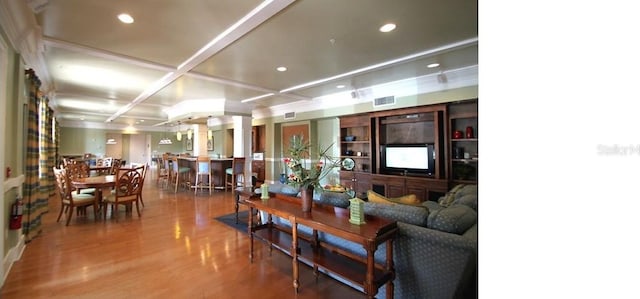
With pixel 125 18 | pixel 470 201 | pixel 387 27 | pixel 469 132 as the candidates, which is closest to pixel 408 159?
pixel 469 132

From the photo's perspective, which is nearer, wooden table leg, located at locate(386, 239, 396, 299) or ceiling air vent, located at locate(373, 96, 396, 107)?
wooden table leg, located at locate(386, 239, 396, 299)

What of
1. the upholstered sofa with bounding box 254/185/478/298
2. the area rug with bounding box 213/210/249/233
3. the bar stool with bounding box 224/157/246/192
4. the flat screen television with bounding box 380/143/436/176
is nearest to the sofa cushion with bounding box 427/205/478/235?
the upholstered sofa with bounding box 254/185/478/298

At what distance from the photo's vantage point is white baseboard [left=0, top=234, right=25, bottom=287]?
251 cm

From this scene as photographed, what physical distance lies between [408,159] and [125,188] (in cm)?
536

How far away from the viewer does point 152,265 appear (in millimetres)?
2805

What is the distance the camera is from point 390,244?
1.98 meters

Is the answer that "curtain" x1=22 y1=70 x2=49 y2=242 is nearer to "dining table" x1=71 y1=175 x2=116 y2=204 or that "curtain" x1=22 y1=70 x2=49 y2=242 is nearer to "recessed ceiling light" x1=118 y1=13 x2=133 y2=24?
"dining table" x1=71 y1=175 x2=116 y2=204

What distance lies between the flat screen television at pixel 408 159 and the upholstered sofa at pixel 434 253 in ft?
10.6

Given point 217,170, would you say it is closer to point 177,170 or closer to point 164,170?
point 177,170

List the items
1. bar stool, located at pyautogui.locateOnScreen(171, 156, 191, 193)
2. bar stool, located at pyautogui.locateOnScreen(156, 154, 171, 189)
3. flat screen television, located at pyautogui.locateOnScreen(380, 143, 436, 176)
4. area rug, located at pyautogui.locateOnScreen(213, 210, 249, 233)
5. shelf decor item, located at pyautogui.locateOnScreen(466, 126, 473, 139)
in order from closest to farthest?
1. area rug, located at pyautogui.locateOnScreen(213, 210, 249, 233)
2. shelf decor item, located at pyautogui.locateOnScreen(466, 126, 473, 139)
3. flat screen television, located at pyautogui.locateOnScreen(380, 143, 436, 176)
4. bar stool, located at pyautogui.locateOnScreen(171, 156, 191, 193)
5. bar stool, located at pyautogui.locateOnScreen(156, 154, 171, 189)

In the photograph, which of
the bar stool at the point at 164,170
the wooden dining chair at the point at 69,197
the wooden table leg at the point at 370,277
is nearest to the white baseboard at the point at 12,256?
the wooden dining chair at the point at 69,197
